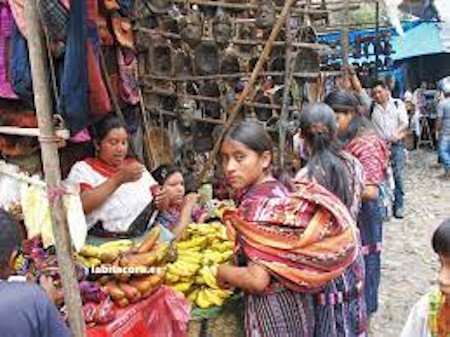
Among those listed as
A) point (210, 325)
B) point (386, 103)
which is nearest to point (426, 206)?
point (386, 103)

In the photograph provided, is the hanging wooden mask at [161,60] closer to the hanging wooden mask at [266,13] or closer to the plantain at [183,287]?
the hanging wooden mask at [266,13]

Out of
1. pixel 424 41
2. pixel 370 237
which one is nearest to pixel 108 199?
pixel 370 237

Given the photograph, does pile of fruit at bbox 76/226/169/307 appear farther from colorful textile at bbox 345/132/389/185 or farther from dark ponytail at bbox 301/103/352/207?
colorful textile at bbox 345/132/389/185

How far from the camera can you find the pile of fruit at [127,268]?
3482 millimetres

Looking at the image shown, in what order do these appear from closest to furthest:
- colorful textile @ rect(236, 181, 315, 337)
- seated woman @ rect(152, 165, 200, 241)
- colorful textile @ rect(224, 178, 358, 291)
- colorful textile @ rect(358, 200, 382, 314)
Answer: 1. colorful textile @ rect(224, 178, 358, 291)
2. colorful textile @ rect(236, 181, 315, 337)
3. seated woman @ rect(152, 165, 200, 241)
4. colorful textile @ rect(358, 200, 382, 314)

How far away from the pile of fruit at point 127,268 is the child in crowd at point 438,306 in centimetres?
141

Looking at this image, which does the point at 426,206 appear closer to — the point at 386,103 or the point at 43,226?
the point at 386,103

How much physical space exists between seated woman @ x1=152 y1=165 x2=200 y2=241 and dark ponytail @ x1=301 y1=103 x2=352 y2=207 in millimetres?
926

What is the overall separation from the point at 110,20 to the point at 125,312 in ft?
7.91

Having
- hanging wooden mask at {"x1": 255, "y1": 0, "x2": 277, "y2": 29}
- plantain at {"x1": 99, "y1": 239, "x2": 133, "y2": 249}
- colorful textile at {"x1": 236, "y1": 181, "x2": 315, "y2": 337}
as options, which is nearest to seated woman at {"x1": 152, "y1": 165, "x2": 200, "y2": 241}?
plantain at {"x1": 99, "y1": 239, "x2": 133, "y2": 249}

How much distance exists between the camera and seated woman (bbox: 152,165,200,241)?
179 inches

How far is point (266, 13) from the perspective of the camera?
624cm

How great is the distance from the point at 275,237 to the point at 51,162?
1003 mm

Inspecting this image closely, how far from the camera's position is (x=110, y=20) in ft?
16.9
